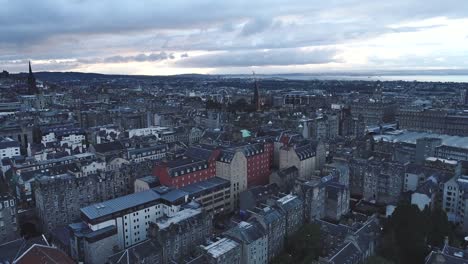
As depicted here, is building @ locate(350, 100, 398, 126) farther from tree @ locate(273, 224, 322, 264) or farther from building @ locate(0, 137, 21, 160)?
building @ locate(0, 137, 21, 160)

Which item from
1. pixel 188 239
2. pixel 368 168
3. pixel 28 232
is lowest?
pixel 28 232

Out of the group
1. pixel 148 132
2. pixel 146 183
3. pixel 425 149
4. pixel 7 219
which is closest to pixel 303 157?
pixel 425 149

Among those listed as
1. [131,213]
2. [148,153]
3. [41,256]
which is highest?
[148,153]

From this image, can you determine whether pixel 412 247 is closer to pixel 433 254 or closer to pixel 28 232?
pixel 433 254

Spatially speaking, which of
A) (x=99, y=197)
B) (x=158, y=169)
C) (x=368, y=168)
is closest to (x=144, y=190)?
(x=158, y=169)

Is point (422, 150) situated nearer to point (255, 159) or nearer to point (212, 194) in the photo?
point (255, 159)

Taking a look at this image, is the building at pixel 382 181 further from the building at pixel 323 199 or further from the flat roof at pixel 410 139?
the flat roof at pixel 410 139

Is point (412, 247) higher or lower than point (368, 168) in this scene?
lower
